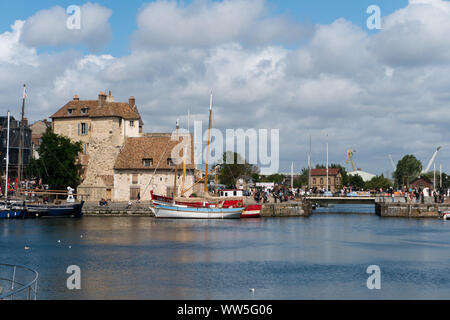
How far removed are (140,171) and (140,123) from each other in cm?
1779

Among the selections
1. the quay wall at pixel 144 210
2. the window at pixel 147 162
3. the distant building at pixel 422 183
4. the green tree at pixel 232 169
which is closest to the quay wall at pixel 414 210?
the quay wall at pixel 144 210

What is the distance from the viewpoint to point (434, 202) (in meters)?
85.4

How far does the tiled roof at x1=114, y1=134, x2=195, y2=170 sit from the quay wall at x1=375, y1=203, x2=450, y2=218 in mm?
29636

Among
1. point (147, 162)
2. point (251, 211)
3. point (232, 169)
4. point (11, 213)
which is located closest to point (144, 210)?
point (147, 162)

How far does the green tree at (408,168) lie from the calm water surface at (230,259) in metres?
129

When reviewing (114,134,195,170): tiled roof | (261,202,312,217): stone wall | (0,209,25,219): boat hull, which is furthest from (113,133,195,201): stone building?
(0,209,25,219): boat hull

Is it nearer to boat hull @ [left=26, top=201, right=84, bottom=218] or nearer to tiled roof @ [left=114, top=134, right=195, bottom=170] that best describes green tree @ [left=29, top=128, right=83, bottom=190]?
tiled roof @ [left=114, top=134, right=195, bottom=170]

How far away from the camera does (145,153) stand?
90125 millimetres

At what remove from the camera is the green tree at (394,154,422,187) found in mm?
191625

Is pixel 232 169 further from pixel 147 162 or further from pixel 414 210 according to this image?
pixel 414 210

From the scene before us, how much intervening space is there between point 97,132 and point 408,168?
421ft

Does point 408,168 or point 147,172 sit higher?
point 408,168
